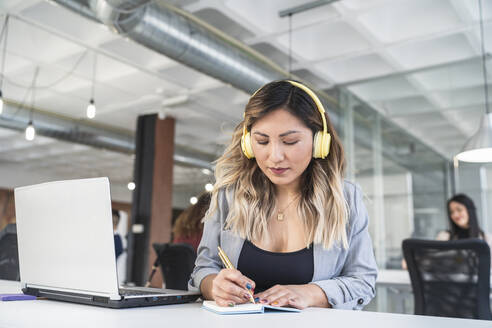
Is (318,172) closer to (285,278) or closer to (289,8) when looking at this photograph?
(285,278)

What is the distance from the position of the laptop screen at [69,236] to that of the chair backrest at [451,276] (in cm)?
199

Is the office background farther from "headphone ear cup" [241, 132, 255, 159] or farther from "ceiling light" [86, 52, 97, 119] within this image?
"headphone ear cup" [241, 132, 255, 159]

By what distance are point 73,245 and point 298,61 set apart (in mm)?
4305

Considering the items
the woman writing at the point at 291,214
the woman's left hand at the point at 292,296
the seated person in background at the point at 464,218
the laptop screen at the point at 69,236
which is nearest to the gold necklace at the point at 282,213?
the woman writing at the point at 291,214

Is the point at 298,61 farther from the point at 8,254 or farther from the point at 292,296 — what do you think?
→ the point at 292,296

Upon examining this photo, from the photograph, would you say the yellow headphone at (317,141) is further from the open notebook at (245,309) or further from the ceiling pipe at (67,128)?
the ceiling pipe at (67,128)

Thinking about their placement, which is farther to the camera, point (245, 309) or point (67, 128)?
point (67, 128)

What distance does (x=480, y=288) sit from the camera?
8.07 feet

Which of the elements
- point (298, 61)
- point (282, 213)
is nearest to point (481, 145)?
point (298, 61)

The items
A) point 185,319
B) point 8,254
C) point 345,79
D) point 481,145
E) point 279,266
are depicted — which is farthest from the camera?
point 345,79

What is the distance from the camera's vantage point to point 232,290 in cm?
111

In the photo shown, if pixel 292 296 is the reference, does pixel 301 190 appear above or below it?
above

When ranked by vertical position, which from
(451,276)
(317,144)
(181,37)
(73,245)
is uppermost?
(181,37)

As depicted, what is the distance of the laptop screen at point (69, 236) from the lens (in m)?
1.00
